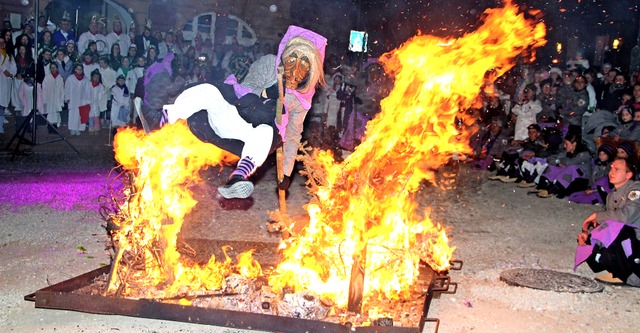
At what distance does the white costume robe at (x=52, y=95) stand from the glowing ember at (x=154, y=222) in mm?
10342

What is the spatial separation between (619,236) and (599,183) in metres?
3.84

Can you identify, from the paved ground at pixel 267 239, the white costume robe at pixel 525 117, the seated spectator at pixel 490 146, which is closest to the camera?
the paved ground at pixel 267 239

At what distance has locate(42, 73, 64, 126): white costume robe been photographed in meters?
14.2

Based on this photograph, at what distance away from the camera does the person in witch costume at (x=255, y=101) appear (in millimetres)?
4891

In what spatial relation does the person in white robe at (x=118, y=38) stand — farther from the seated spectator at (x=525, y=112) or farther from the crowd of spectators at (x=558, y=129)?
the seated spectator at (x=525, y=112)

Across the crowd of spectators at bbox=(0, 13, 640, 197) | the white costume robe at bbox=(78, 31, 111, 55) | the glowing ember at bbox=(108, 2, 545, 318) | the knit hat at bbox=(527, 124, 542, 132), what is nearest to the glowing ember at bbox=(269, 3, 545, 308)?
the glowing ember at bbox=(108, 2, 545, 318)

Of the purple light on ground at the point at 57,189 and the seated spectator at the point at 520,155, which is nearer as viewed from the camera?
the purple light on ground at the point at 57,189

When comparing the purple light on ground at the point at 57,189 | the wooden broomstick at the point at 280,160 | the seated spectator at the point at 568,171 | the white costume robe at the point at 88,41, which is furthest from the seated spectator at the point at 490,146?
the white costume robe at the point at 88,41

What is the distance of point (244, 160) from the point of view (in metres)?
4.82

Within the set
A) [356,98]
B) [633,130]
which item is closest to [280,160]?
[633,130]

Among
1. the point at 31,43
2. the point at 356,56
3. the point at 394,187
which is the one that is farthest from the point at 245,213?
the point at 356,56

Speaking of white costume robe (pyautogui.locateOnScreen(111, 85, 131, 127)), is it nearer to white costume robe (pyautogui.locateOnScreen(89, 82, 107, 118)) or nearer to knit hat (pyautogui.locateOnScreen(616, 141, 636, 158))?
white costume robe (pyautogui.locateOnScreen(89, 82, 107, 118))

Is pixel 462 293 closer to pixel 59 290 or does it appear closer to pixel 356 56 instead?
pixel 59 290

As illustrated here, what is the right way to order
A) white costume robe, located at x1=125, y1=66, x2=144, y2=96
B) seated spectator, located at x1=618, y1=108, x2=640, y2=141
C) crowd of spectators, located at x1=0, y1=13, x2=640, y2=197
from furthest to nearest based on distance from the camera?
white costume robe, located at x1=125, y1=66, x2=144, y2=96, crowd of spectators, located at x1=0, y1=13, x2=640, y2=197, seated spectator, located at x1=618, y1=108, x2=640, y2=141
